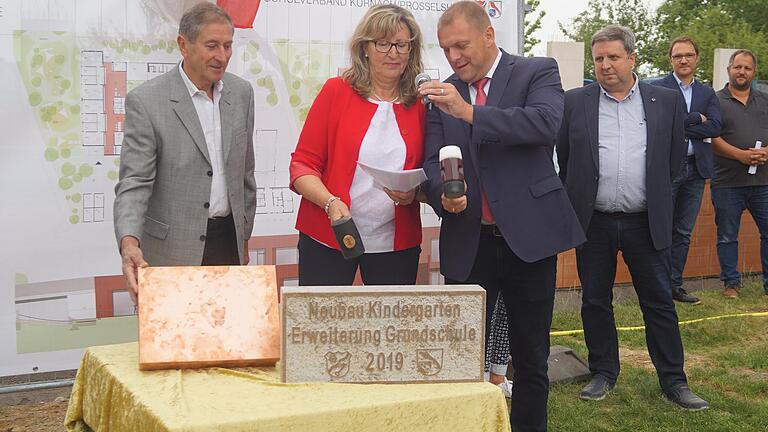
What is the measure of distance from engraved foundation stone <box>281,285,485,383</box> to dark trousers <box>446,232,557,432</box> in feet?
3.32

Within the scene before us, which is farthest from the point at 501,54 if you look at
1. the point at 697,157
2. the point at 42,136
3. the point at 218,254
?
the point at 697,157

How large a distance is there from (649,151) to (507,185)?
1382mm

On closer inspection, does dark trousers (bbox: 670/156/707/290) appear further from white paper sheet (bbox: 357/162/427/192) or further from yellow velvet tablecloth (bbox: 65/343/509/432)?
yellow velvet tablecloth (bbox: 65/343/509/432)

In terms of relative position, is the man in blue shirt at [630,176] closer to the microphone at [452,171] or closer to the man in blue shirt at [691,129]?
the microphone at [452,171]

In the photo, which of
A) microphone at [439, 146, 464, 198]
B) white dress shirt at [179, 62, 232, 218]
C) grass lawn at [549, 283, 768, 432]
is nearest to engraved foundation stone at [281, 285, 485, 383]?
microphone at [439, 146, 464, 198]

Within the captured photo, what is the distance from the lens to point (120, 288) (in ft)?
13.6

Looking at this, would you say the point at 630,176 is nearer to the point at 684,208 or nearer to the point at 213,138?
the point at 213,138

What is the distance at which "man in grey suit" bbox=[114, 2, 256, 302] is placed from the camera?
2.98 m

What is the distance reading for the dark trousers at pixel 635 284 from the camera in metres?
4.23

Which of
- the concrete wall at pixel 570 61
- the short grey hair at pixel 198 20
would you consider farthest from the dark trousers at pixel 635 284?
the concrete wall at pixel 570 61

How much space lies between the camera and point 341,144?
3070mm

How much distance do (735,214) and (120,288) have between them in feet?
17.2

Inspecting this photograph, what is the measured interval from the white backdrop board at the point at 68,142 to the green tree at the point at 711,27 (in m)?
26.3

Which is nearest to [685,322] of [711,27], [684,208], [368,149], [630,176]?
[684,208]
